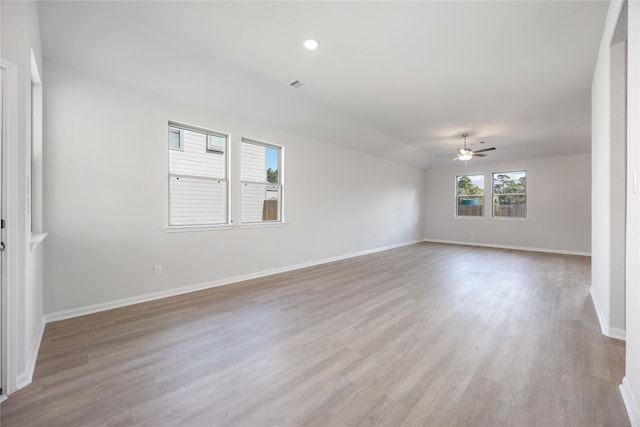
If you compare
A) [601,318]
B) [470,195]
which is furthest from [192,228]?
[470,195]

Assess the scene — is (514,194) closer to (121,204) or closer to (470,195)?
(470,195)

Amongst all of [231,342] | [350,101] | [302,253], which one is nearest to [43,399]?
[231,342]

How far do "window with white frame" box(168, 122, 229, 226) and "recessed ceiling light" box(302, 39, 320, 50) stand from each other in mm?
1985

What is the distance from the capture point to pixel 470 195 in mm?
8922

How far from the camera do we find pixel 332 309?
3.16m

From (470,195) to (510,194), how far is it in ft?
3.60

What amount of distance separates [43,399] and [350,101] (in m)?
4.56

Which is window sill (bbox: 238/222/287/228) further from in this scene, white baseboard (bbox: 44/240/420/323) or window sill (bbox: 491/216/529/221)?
window sill (bbox: 491/216/529/221)

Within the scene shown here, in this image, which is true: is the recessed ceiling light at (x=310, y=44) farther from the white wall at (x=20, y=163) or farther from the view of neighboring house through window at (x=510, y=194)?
the view of neighboring house through window at (x=510, y=194)

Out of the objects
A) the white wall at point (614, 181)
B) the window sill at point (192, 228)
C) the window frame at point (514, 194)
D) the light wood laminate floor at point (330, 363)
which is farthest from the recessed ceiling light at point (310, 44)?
the window frame at point (514, 194)

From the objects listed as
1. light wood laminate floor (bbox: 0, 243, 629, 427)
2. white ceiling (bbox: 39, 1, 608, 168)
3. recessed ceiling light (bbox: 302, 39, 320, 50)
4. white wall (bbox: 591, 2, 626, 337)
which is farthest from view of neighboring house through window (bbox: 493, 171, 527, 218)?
recessed ceiling light (bbox: 302, 39, 320, 50)

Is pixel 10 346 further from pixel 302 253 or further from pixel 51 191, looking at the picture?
pixel 302 253

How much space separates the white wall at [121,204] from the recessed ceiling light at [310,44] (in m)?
1.87

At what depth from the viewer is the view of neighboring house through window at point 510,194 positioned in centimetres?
796
